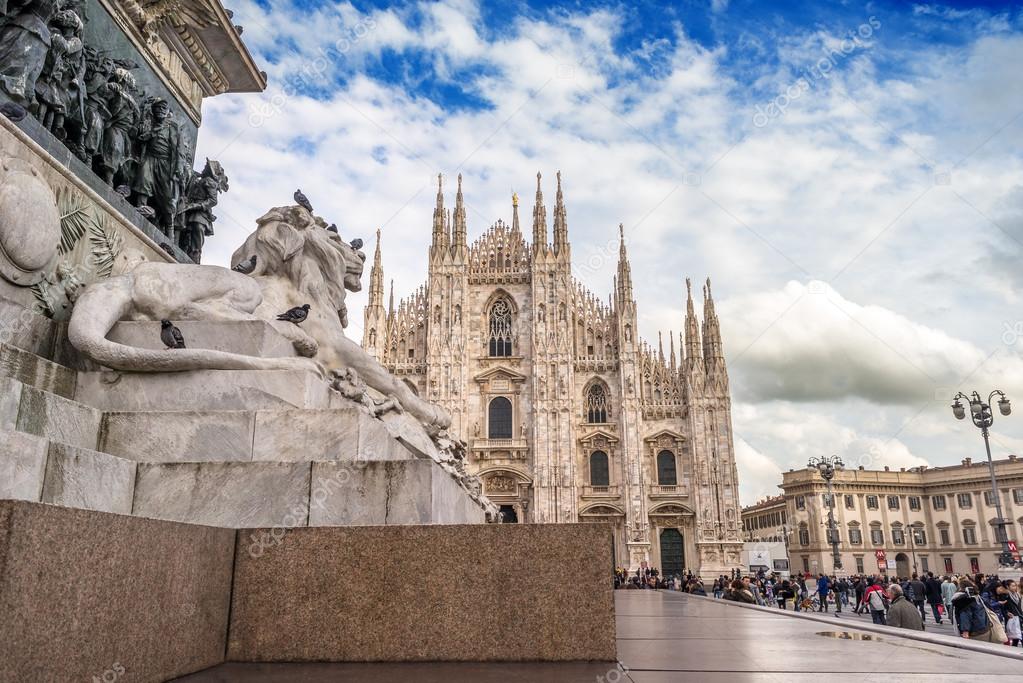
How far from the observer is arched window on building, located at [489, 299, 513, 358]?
32438 millimetres

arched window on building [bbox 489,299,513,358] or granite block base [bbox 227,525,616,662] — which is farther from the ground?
arched window on building [bbox 489,299,513,358]

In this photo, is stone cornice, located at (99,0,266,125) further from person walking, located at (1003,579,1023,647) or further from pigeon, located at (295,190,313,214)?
person walking, located at (1003,579,1023,647)

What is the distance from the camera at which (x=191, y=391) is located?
3.30 m

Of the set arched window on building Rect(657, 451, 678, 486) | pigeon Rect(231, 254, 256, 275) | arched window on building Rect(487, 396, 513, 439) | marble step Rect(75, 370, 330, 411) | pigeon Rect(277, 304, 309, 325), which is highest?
arched window on building Rect(487, 396, 513, 439)

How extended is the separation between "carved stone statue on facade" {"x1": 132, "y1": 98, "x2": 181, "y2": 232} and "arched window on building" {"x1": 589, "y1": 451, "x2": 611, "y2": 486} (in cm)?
2653

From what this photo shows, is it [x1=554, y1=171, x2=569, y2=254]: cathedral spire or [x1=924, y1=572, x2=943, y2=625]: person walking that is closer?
[x1=924, y1=572, x2=943, y2=625]: person walking

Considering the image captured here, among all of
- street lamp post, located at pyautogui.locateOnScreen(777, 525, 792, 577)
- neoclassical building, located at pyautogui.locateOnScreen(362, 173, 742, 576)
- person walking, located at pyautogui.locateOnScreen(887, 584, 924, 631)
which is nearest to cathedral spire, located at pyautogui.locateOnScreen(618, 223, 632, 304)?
neoclassical building, located at pyautogui.locateOnScreen(362, 173, 742, 576)

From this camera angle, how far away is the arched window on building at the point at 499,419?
31.1 m

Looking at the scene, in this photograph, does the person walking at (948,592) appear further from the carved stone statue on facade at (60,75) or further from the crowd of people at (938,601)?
the carved stone statue on facade at (60,75)

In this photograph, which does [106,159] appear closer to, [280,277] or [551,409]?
[280,277]

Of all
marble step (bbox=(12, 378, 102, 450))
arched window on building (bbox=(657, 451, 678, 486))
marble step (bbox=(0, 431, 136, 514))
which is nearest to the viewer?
marble step (bbox=(0, 431, 136, 514))

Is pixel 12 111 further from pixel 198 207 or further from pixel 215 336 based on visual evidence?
pixel 198 207

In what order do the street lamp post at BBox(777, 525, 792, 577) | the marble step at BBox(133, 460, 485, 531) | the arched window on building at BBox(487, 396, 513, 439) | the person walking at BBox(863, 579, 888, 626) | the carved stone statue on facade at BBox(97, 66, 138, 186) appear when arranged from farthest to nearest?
the arched window on building at BBox(487, 396, 513, 439), the street lamp post at BBox(777, 525, 792, 577), the person walking at BBox(863, 579, 888, 626), the carved stone statue on facade at BBox(97, 66, 138, 186), the marble step at BBox(133, 460, 485, 531)

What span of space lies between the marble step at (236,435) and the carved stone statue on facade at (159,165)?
2683 millimetres
